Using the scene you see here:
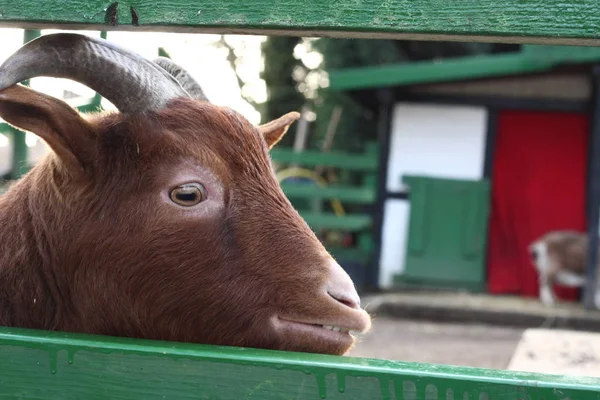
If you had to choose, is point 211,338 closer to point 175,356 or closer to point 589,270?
point 175,356

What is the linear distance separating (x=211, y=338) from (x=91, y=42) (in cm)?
84

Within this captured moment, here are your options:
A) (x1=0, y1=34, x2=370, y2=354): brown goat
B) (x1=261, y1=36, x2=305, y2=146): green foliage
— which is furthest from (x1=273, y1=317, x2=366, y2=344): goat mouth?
(x1=261, y1=36, x2=305, y2=146): green foliage

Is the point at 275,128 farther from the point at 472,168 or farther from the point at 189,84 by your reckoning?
the point at 472,168

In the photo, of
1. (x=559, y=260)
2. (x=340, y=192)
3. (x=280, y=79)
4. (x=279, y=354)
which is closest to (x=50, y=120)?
(x=279, y=354)

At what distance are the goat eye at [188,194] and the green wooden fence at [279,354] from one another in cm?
63

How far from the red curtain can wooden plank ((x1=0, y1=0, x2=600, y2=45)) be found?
36.9 feet

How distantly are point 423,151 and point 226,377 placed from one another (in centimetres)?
1129

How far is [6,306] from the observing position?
237cm

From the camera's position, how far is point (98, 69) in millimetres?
2195

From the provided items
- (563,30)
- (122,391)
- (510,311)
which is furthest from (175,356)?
(510,311)

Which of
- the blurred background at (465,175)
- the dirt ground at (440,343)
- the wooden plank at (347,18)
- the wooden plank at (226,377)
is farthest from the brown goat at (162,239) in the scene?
the blurred background at (465,175)

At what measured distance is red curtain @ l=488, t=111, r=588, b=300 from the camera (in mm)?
12547

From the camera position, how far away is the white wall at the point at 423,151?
12.5 m

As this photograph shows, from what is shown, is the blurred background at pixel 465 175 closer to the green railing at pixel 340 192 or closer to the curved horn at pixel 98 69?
the green railing at pixel 340 192
